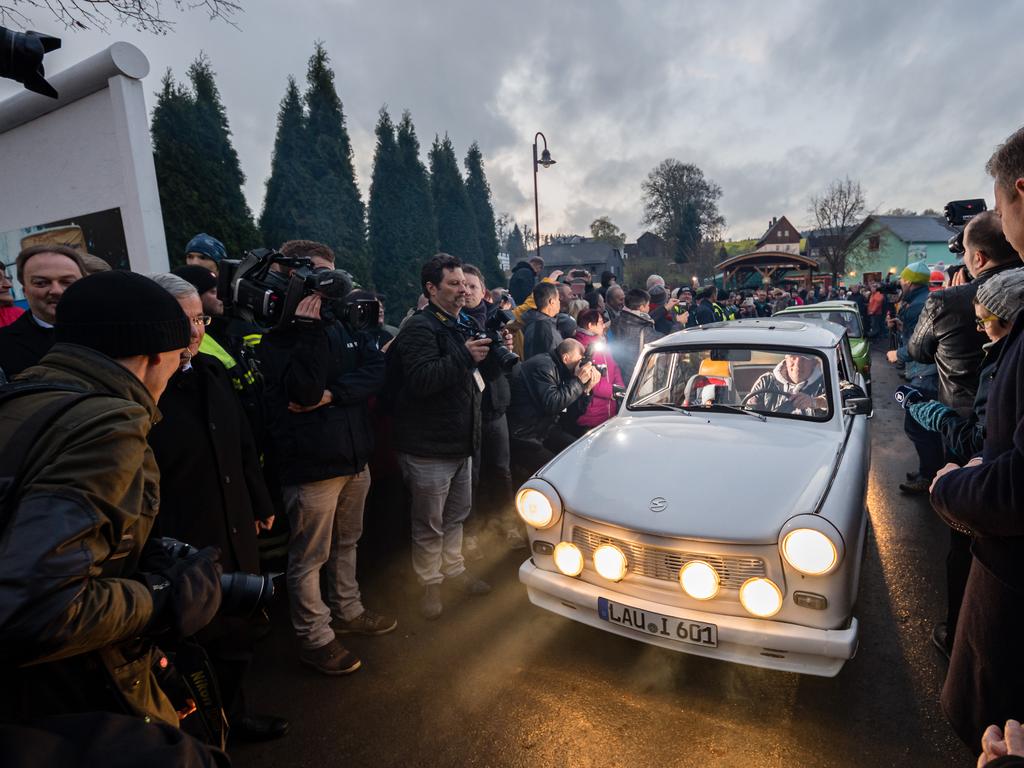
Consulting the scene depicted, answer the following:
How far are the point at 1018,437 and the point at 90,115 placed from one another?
7048mm

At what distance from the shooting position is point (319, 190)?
15.8 meters

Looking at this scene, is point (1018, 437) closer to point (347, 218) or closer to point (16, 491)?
point (16, 491)

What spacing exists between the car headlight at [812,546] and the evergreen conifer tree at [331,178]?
574 inches

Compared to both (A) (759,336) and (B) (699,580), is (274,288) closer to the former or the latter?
(B) (699,580)

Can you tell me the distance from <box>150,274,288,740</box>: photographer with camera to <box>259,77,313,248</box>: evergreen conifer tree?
1456cm

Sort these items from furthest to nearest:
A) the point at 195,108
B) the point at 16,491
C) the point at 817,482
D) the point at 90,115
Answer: the point at 195,108
the point at 90,115
the point at 817,482
the point at 16,491

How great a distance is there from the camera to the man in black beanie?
97cm

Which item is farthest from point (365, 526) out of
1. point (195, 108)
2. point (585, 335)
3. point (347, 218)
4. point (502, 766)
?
point (347, 218)

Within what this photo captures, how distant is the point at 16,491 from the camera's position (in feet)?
3.24

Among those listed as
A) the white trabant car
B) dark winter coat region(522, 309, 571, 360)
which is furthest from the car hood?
dark winter coat region(522, 309, 571, 360)

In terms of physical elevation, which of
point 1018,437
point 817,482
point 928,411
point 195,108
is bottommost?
point 817,482

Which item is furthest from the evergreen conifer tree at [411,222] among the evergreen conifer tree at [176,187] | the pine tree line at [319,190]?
the evergreen conifer tree at [176,187]

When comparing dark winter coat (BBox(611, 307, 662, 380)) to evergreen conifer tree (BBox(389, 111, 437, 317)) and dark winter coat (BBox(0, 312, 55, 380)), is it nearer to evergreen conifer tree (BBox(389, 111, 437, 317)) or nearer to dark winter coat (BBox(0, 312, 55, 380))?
dark winter coat (BBox(0, 312, 55, 380))

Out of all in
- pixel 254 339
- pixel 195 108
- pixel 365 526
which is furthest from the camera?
pixel 195 108
